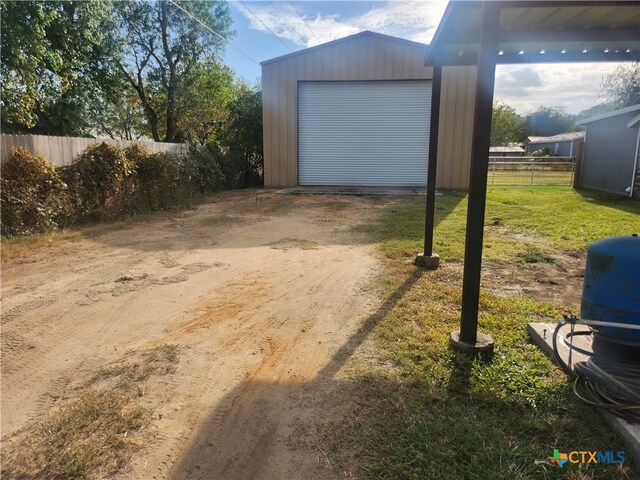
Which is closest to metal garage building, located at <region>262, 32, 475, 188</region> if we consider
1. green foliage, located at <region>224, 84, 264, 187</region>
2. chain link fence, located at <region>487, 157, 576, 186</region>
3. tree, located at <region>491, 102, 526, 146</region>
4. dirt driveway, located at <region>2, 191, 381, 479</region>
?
green foliage, located at <region>224, 84, 264, 187</region>

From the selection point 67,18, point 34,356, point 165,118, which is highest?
point 67,18

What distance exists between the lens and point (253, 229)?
24.6 ft

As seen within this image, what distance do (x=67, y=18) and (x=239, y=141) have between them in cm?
629

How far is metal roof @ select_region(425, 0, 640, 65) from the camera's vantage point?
3277 millimetres

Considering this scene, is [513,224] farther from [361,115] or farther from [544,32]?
[361,115]

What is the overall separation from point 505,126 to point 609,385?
61604 mm

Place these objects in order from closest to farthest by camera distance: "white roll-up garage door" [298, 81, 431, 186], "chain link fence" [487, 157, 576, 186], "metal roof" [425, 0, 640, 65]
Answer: "metal roof" [425, 0, 640, 65] < "white roll-up garage door" [298, 81, 431, 186] < "chain link fence" [487, 157, 576, 186]

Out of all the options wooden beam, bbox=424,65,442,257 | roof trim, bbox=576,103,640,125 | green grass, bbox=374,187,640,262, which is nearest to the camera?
wooden beam, bbox=424,65,442,257

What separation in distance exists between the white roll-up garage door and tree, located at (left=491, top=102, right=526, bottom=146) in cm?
4366

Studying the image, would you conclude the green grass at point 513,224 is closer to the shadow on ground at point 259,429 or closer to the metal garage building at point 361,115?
the metal garage building at point 361,115

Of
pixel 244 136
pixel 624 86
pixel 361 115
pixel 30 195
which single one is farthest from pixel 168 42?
pixel 624 86

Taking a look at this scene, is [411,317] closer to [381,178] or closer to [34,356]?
[34,356]

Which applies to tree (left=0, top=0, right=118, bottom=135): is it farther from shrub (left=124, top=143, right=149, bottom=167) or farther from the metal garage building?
the metal garage building

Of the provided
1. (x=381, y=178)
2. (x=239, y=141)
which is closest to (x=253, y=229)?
(x=381, y=178)
